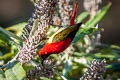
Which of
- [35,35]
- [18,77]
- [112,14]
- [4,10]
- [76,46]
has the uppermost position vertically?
[4,10]

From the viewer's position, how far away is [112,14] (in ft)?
17.4

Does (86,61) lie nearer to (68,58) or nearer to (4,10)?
(68,58)

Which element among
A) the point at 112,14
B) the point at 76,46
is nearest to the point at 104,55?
the point at 76,46

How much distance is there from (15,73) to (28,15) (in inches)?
155

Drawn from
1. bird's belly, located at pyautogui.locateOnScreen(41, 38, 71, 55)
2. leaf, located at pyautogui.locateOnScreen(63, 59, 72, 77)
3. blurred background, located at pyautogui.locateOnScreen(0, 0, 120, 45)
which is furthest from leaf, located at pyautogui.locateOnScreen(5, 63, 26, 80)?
blurred background, located at pyautogui.locateOnScreen(0, 0, 120, 45)

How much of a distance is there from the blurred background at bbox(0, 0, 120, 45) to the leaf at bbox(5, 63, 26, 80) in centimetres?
371

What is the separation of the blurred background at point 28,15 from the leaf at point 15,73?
3.71 meters

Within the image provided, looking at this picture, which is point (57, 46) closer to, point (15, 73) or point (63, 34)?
point (63, 34)

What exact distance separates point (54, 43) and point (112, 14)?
459 centimetres

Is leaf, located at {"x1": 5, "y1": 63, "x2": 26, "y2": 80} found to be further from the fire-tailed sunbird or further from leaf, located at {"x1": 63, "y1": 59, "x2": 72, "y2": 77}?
leaf, located at {"x1": 63, "y1": 59, "x2": 72, "y2": 77}

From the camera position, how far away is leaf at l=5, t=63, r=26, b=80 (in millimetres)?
900

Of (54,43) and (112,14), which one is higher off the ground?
(112,14)

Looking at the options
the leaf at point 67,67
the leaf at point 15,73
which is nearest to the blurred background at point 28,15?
the leaf at point 67,67

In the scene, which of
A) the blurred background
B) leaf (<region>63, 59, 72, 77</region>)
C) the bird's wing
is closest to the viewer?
the bird's wing
